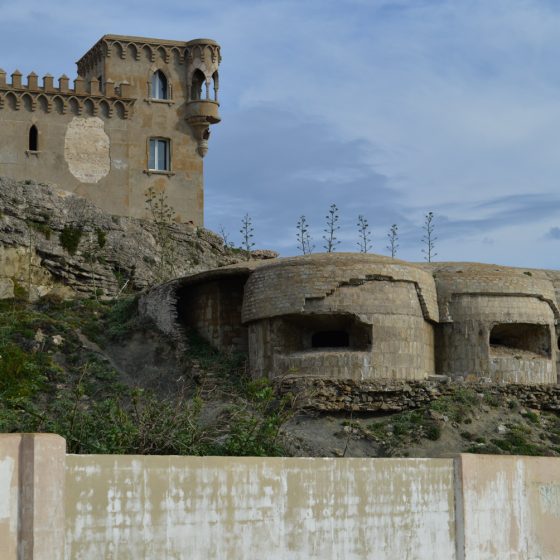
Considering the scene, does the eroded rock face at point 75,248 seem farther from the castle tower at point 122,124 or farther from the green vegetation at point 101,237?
the castle tower at point 122,124

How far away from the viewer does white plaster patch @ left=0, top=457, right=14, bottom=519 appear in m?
14.8

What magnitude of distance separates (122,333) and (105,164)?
39.0 ft

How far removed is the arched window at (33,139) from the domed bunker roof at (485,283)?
16.3 metres

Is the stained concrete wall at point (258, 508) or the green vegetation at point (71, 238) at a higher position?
the green vegetation at point (71, 238)

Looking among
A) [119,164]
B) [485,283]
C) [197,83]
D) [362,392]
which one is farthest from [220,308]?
[197,83]

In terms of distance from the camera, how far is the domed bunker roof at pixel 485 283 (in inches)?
1388

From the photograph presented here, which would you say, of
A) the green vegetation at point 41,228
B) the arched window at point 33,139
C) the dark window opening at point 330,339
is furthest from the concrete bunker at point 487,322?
the arched window at point 33,139

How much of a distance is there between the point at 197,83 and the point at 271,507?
109ft

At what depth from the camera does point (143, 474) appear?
16375 millimetres

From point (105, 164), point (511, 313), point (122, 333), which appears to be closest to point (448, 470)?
point (511, 313)

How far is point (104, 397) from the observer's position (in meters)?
32.7

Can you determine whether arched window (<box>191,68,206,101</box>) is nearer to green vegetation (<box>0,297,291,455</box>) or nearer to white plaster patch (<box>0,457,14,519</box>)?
green vegetation (<box>0,297,291,455</box>)

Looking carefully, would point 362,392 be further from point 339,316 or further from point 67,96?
point 67,96

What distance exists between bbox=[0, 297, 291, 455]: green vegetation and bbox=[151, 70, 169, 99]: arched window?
11.6 metres
